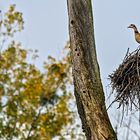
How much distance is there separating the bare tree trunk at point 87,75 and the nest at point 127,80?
801 mm

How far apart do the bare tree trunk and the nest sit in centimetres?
80

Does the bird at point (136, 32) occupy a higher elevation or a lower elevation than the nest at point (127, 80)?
higher

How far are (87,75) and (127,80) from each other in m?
1.18

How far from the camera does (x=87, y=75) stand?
536 cm

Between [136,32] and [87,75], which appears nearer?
[87,75]

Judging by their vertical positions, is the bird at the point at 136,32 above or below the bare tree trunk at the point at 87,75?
above

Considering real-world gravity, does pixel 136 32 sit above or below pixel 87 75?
above

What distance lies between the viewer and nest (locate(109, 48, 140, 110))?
6150 millimetres

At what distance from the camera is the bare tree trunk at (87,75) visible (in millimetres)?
5152

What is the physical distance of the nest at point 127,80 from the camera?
615 cm

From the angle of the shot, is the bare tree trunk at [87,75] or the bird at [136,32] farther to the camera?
the bird at [136,32]

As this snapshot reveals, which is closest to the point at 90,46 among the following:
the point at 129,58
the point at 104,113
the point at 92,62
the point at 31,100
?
the point at 92,62

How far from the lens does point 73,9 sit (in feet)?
18.5

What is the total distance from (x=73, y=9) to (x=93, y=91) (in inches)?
37.7
